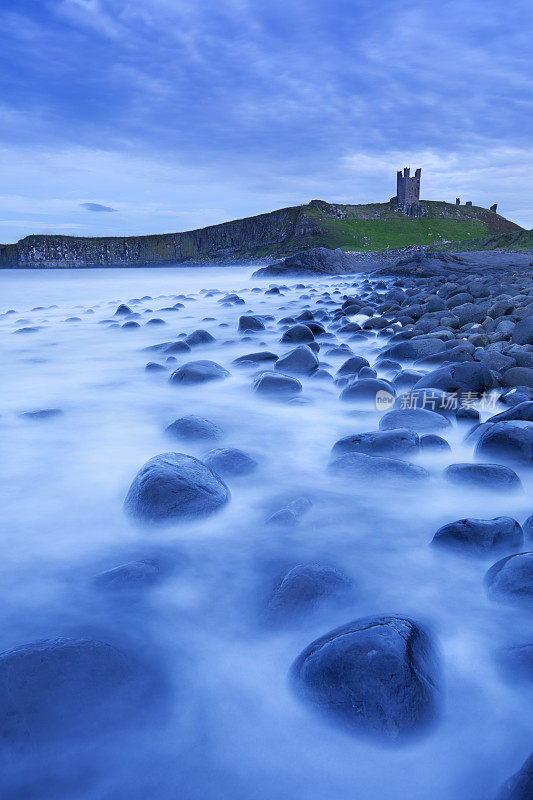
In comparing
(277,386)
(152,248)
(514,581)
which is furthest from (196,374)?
(152,248)

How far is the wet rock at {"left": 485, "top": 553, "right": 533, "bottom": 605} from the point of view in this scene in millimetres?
1353

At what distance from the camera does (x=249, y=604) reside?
1426mm

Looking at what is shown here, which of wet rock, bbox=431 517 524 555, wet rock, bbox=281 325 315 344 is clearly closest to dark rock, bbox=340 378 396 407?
wet rock, bbox=431 517 524 555

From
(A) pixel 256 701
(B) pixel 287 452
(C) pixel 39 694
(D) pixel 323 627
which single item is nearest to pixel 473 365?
(B) pixel 287 452

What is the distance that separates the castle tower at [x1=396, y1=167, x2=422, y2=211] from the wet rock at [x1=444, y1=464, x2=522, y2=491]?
86696 millimetres

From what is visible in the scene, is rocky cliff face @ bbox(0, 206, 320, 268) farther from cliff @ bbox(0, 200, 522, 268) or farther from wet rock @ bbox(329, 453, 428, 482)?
wet rock @ bbox(329, 453, 428, 482)

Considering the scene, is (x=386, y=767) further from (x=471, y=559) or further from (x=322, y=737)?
(x=471, y=559)

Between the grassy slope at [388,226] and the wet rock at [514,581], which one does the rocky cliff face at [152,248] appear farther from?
the wet rock at [514,581]

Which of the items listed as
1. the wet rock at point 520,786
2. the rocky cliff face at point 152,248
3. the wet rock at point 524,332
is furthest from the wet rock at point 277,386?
the rocky cliff face at point 152,248

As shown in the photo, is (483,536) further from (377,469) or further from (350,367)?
(350,367)

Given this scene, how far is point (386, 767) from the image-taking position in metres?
0.95

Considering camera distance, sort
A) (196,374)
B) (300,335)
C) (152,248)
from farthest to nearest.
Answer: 1. (152,248)
2. (300,335)
3. (196,374)

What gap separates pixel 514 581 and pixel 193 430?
176 cm

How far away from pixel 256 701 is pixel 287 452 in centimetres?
157
